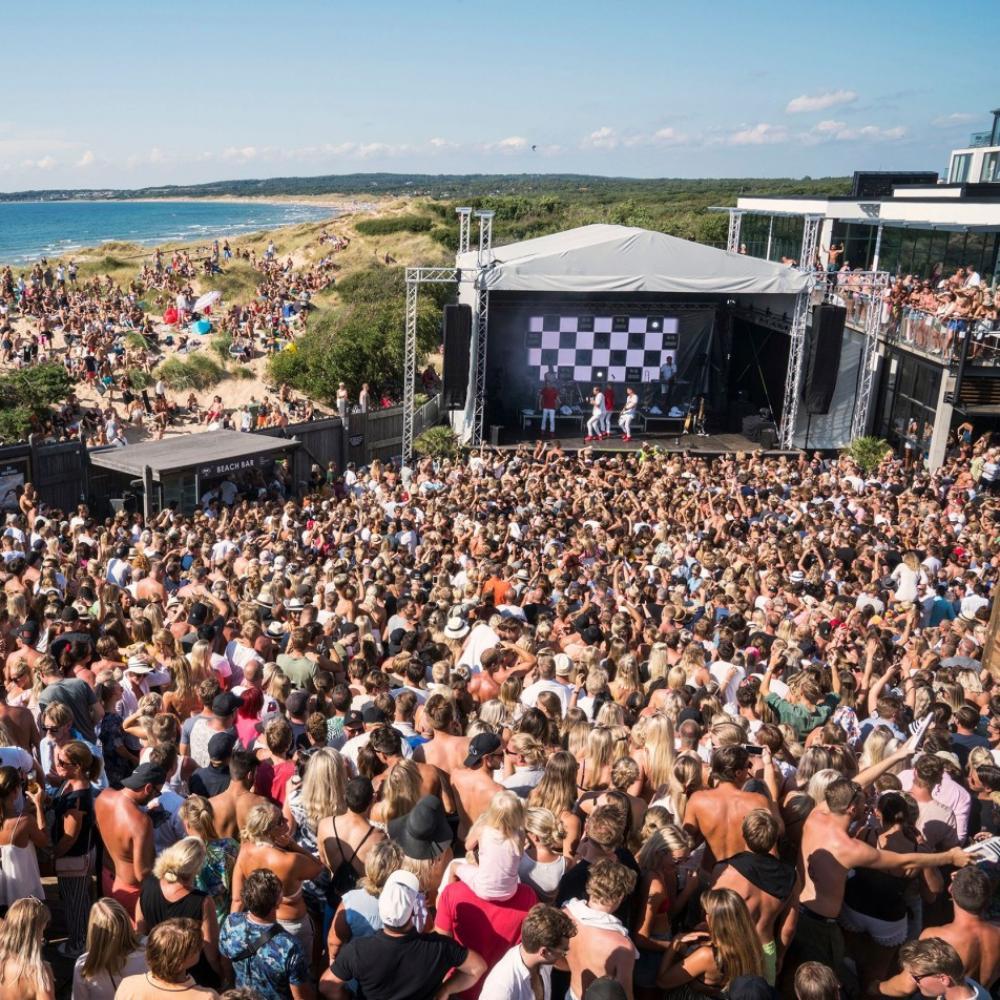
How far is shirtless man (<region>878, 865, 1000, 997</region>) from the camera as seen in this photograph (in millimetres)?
3398

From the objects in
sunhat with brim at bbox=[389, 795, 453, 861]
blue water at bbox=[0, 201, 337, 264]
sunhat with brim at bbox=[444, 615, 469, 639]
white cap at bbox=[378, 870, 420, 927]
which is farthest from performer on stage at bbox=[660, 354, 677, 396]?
blue water at bbox=[0, 201, 337, 264]

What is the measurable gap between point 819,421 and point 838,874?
1798 centimetres

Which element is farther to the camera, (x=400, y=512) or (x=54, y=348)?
(x=54, y=348)

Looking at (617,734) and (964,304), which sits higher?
(964,304)

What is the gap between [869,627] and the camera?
25.2 ft

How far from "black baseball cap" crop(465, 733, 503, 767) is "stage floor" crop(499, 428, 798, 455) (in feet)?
48.2

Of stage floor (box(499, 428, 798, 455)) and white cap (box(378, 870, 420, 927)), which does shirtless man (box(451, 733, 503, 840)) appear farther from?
stage floor (box(499, 428, 798, 455))

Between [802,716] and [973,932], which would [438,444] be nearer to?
[802,716]

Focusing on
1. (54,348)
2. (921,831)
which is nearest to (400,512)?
(921,831)

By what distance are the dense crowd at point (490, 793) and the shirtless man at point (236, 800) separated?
13 millimetres

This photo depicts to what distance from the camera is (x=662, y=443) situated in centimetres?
2008

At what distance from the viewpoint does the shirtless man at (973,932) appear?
340 cm

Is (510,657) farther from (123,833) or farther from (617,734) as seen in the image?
(123,833)

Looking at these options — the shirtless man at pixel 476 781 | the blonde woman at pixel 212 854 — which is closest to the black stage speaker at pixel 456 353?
the shirtless man at pixel 476 781
